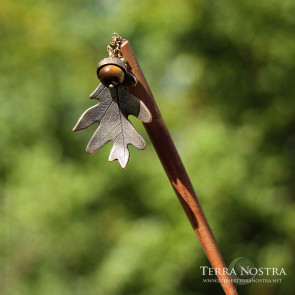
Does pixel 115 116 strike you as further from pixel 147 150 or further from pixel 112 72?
pixel 147 150

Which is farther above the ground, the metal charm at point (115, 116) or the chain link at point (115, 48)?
the chain link at point (115, 48)

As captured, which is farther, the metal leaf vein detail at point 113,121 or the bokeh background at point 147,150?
the bokeh background at point 147,150

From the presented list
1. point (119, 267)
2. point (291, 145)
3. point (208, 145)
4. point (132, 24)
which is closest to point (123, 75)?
point (208, 145)

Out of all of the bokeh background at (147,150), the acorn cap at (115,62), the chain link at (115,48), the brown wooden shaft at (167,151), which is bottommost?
the brown wooden shaft at (167,151)

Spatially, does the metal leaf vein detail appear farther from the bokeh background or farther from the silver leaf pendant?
the bokeh background

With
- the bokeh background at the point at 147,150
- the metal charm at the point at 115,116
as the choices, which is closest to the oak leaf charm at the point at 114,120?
the metal charm at the point at 115,116

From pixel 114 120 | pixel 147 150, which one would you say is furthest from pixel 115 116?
pixel 147 150

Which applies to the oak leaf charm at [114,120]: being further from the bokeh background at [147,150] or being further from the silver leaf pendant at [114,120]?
the bokeh background at [147,150]

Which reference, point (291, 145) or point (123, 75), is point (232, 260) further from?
point (123, 75)
